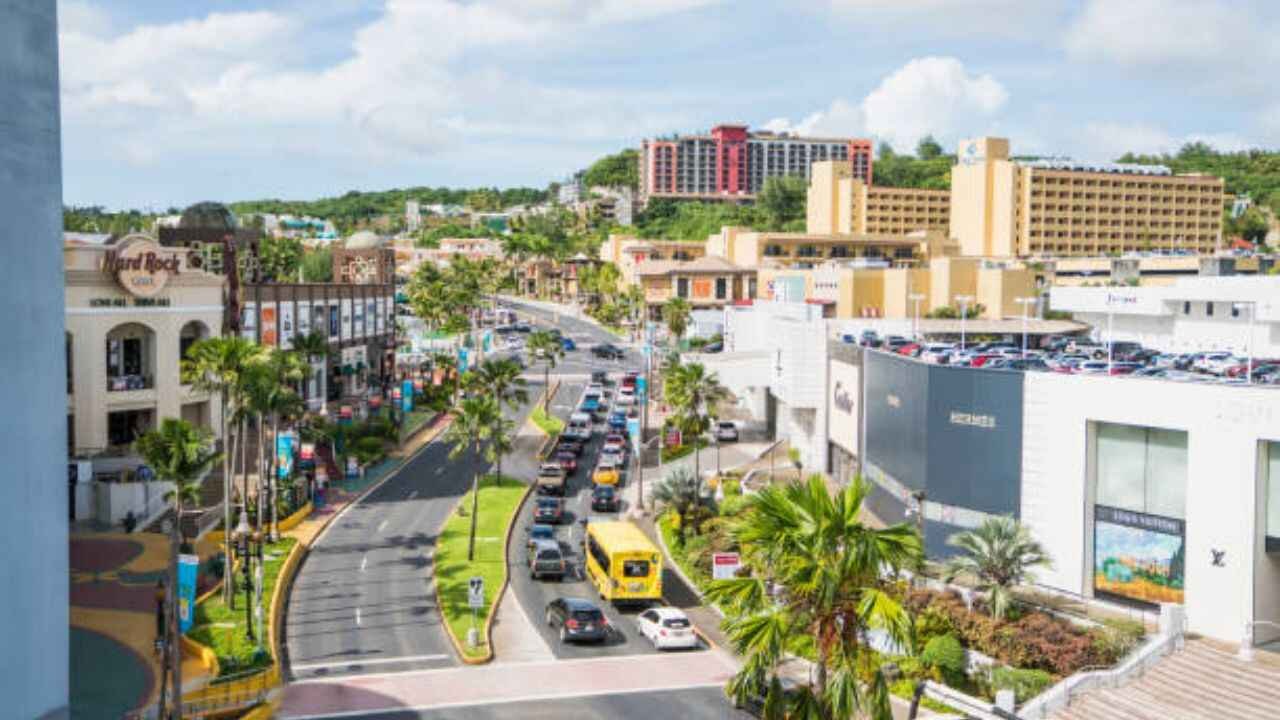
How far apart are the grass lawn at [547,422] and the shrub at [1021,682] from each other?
55375 millimetres

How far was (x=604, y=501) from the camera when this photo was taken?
63.7 m

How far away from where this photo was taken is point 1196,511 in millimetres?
37500

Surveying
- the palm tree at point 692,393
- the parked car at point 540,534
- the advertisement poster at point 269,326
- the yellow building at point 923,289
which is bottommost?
the parked car at point 540,534

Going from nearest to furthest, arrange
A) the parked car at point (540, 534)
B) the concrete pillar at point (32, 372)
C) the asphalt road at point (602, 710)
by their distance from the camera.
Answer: the concrete pillar at point (32, 372), the asphalt road at point (602, 710), the parked car at point (540, 534)

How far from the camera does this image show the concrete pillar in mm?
13992

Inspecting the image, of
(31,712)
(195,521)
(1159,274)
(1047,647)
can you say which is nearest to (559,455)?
A: (195,521)

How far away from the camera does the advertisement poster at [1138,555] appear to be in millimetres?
38750

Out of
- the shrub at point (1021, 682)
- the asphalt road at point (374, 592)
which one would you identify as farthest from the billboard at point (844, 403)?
the shrub at point (1021, 682)

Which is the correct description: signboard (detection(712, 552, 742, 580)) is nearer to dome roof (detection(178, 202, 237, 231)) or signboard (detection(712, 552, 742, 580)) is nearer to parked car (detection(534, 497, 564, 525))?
parked car (detection(534, 497, 564, 525))

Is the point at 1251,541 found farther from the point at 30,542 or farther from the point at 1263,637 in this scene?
the point at 30,542

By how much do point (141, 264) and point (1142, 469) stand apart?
5123cm

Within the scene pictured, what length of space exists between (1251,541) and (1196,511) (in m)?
1.94

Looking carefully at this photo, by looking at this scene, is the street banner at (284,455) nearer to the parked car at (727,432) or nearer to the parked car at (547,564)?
the parked car at (547,564)

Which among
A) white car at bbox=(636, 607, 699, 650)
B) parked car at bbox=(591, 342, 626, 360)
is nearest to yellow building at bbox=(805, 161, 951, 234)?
parked car at bbox=(591, 342, 626, 360)
